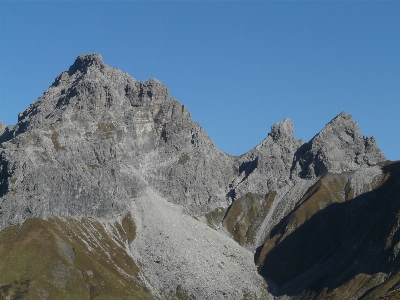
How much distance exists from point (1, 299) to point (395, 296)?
120m

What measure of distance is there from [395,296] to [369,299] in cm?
4981

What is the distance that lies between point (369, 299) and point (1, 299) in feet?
379

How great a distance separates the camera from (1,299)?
19950 cm

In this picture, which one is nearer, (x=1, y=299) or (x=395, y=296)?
(x=395, y=296)

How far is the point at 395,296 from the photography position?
493ft

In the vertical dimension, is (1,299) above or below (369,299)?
above

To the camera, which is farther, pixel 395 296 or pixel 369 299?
pixel 369 299

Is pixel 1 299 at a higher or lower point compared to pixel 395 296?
higher

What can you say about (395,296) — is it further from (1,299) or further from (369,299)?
(1,299)

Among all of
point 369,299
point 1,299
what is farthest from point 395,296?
point 1,299
